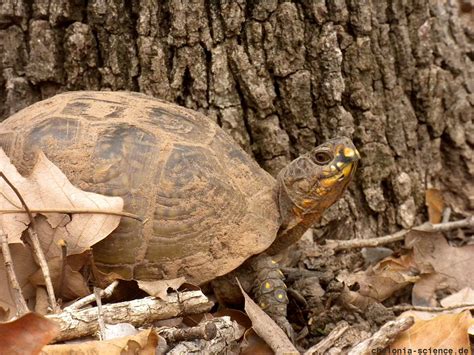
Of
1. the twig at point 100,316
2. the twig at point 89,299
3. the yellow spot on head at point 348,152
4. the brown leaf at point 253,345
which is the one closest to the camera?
the twig at point 100,316

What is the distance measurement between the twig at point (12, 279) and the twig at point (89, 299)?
0.16 meters

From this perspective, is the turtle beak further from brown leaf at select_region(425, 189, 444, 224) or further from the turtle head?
brown leaf at select_region(425, 189, 444, 224)

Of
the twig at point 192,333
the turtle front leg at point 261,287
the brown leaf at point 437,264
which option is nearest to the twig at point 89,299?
the twig at point 192,333

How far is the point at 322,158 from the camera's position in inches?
126

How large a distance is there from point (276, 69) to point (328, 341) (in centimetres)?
156

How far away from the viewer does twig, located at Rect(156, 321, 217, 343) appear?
2.51 meters

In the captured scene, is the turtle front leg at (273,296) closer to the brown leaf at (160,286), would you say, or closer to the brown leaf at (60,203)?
the brown leaf at (160,286)

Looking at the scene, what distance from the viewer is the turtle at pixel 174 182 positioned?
2910 millimetres

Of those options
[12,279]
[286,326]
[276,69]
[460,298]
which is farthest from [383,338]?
[276,69]

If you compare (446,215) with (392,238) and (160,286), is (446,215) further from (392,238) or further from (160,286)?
(160,286)

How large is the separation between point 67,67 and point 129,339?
185cm

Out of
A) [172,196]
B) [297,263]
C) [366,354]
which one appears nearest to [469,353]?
[366,354]

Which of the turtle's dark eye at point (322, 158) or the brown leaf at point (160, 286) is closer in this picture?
the brown leaf at point (160, 286)

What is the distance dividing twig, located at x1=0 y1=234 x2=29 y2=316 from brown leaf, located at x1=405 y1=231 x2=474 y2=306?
6.55 ft
